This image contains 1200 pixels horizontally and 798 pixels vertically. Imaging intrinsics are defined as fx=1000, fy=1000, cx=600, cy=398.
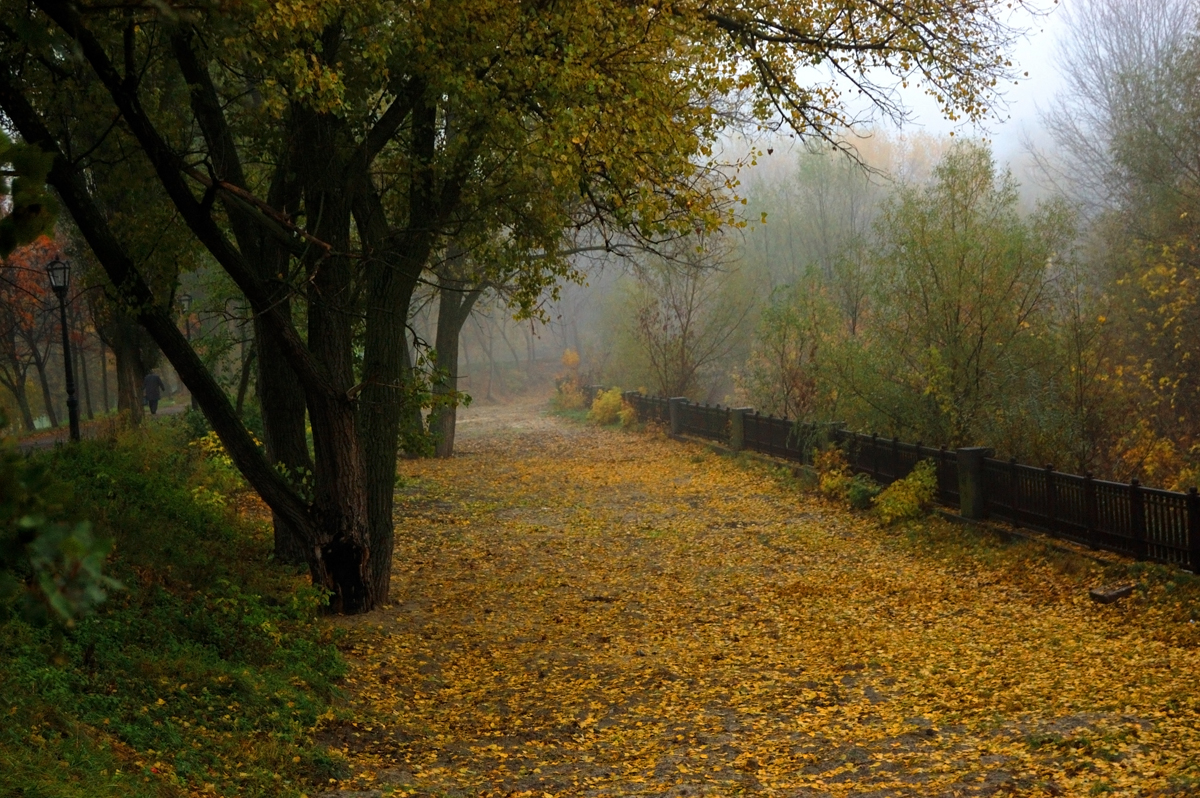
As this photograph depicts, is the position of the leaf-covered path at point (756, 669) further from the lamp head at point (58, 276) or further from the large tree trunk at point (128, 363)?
the large tree trunk at point (128, 363)

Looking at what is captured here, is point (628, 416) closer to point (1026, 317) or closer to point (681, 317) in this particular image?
point (681, 317)

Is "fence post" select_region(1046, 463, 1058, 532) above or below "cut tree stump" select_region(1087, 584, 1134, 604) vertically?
above

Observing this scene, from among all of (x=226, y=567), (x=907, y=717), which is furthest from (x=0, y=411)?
(x=226, y=567)

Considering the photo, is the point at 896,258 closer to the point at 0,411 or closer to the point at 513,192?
the point at 513,192

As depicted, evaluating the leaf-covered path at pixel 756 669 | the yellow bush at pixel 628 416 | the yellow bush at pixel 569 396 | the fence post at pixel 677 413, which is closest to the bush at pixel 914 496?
the leaf-covered path at pixel 756 669

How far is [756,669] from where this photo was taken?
30.0 feet

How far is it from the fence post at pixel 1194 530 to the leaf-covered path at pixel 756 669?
0.44m

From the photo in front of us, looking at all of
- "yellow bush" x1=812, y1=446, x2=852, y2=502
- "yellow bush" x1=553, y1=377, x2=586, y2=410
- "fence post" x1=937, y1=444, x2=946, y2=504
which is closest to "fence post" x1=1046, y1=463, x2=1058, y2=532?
"fence post" x1=937, y1=444, x2=946, y2=504

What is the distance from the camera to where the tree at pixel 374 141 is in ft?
28.0

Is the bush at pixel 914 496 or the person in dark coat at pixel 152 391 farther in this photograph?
the person in dark coat at pixel 152 391

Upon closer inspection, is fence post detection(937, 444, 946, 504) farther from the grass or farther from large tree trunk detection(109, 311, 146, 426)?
large tree trunk detection(109, 311, 146, 426)

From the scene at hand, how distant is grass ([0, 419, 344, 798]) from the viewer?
5.08m

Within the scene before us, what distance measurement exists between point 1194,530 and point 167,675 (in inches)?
378

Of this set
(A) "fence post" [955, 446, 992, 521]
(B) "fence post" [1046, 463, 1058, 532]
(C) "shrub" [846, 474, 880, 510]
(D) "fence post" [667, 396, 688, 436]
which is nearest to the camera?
(B) "fence post" [1046, 463, 1058, 532]
